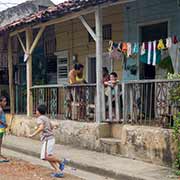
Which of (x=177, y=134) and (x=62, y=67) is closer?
(x=177, y=134)

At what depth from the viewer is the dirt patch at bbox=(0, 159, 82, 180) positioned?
7918 millimetres

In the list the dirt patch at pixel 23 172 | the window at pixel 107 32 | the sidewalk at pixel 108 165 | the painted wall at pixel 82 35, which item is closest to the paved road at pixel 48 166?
the sidewalk at pixel 108 165

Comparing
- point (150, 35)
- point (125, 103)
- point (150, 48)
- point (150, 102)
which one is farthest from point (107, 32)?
point (150, 102)

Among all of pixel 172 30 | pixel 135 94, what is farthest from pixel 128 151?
pixel 172 30

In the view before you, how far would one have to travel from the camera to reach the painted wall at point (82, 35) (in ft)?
41.8

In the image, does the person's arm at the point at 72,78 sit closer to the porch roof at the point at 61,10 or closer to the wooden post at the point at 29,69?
the porch roof at the point at 61,10

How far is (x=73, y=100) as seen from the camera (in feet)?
37.9

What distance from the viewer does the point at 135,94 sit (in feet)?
31.6

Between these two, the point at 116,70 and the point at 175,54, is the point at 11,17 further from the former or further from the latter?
the point at 175,54

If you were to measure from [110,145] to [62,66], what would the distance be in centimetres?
629

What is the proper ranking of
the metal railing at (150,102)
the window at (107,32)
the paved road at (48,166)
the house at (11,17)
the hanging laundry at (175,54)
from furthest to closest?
the house at (11,17)
the window at (107,32)
the hanging laundry at (175,54)
the metal railing at (150,102)
the paved road at (48,166)

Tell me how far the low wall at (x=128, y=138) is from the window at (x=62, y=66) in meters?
3.80

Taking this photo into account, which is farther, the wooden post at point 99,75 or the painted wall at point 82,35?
the painted wall at point 82,35

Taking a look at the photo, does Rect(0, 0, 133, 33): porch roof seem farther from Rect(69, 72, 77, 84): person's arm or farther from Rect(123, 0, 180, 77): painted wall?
Rect(123, 0, 180, 77): painted wall
